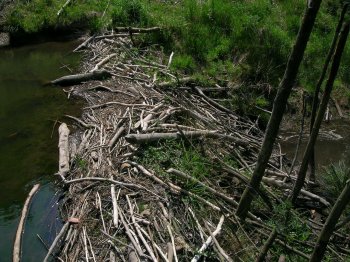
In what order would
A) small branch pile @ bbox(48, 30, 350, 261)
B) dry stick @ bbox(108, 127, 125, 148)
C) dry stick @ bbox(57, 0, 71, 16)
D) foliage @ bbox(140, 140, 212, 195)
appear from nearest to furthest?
small branch pile @ bbox(48, 30, 350, 261), foliage @ bbox(140, 140, 212, 195), dry stick @ bbox(108, 127, 125, 148), dry stick @ bbox(57, 0, 71, 16)

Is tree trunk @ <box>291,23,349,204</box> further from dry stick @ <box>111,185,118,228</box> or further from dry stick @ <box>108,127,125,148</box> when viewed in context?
dry stick @ <box>108,127,125,148</box>

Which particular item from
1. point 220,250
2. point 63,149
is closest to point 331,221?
point 220,250

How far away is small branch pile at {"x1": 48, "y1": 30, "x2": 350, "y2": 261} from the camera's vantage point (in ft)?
16.5

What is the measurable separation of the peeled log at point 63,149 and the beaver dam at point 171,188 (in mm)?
18

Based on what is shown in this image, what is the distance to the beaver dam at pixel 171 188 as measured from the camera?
5.05 meters

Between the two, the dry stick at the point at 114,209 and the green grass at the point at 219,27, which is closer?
the dry stick at the point at 114,209

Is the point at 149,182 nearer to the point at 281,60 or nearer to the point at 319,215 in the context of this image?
the point at 319,215

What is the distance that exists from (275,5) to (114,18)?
4267 mm

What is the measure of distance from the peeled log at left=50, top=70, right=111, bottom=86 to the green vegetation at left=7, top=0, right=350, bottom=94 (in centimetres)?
154

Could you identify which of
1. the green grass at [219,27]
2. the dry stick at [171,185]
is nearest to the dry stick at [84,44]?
the green grass at [219,27]

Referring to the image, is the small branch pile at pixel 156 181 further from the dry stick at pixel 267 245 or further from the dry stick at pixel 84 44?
the dry stick at pixel 84 44

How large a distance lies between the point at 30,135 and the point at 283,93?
209 inches

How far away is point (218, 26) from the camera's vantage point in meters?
11.1

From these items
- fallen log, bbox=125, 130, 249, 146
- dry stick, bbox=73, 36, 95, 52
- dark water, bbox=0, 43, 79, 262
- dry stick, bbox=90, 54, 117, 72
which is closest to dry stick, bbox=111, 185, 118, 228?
fallen log, bbox=125, 130, 249, 146
